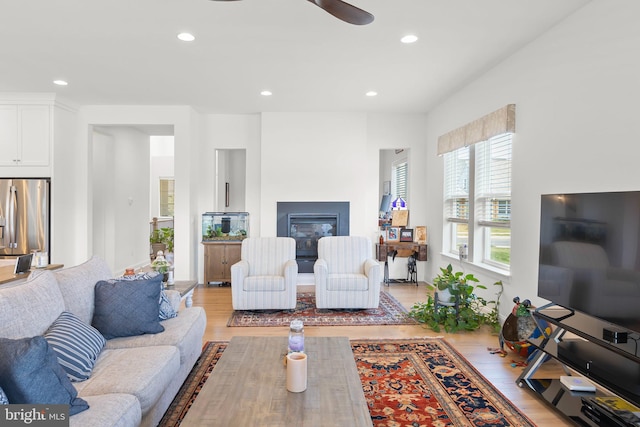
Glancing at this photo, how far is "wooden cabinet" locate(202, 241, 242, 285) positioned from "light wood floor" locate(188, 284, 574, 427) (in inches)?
8.0

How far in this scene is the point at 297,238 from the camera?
5.95 m

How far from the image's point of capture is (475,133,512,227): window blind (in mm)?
3912

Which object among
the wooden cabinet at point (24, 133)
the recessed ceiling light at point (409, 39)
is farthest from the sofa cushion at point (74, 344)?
the wooden cabinet at point (24, 133)

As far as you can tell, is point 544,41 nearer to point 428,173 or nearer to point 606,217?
point 606,217

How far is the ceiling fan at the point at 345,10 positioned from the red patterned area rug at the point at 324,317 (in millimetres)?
2931

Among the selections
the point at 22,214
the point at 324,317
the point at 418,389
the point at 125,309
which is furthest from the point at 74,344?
the point at 22,214

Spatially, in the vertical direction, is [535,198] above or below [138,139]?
below

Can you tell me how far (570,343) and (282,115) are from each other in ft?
15.3

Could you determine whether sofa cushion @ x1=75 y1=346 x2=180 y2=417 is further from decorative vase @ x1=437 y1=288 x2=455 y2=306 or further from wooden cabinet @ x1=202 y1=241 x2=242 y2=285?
wooden cabinet @ x1=202 y1=241 x2=242 y2=285

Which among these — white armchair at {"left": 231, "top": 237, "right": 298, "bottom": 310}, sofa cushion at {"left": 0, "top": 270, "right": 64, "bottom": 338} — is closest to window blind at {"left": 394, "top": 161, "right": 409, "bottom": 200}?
white armchair at {"left": 231, "top": 237, "right": 298, "bottom": 310}

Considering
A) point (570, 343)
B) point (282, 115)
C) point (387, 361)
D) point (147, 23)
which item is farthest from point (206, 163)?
point (570, 343)

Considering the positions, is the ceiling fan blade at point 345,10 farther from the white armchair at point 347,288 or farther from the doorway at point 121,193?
the doorway at point 121,193

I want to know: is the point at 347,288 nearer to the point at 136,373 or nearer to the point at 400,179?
the point at 136,373

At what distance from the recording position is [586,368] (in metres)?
2.12
